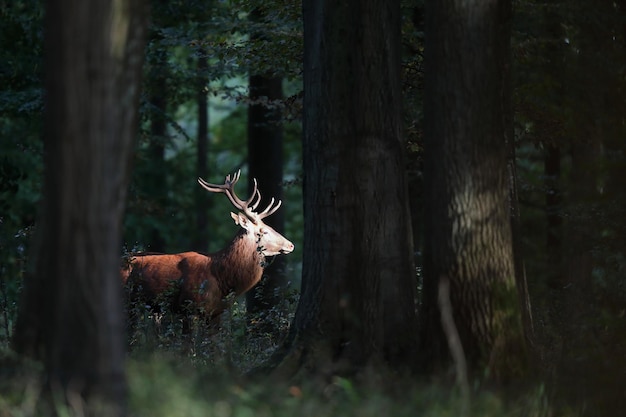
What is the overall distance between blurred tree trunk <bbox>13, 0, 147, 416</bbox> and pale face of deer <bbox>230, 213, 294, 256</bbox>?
944 cm

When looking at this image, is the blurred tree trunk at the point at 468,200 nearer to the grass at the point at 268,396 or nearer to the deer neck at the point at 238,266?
the grass at the point at 268,396

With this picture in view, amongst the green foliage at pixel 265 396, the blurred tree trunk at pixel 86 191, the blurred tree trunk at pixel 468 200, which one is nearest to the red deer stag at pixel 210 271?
the blurred tree trunk at pixel 468 200

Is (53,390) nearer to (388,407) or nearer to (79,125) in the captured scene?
(79,125)

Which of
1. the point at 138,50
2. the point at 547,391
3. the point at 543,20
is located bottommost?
the point at 547,391

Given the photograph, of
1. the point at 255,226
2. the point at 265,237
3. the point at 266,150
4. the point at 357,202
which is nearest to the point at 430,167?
the point at 357,202

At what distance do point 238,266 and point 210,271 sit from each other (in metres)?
0.44

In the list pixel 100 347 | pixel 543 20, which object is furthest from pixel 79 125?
pixel 543 20

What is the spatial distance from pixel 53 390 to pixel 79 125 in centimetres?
165

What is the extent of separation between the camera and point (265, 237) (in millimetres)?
16453

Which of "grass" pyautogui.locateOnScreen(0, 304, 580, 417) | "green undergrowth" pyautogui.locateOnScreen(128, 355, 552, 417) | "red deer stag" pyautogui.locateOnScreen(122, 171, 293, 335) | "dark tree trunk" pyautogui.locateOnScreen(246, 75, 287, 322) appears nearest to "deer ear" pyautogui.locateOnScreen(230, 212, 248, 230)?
"red deer stag" pyautogui.locateOnScreen(122, 171, 293, 335)

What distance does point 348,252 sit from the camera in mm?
10047

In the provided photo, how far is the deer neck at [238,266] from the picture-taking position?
1602cm

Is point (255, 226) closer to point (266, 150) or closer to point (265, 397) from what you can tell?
point (266, 150)

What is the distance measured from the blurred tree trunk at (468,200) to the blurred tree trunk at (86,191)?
3193 millimetres
